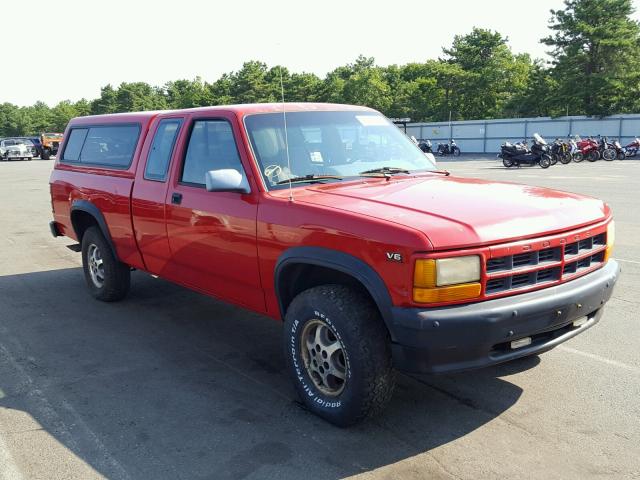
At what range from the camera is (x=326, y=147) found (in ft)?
14.9

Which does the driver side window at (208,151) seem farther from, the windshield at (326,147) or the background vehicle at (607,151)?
the background vehicle at (607,151)

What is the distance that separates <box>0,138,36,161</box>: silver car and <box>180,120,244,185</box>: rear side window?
45.0 meters

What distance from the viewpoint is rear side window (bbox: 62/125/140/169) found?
579 cm

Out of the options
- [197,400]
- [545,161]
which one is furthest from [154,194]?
[545,161]

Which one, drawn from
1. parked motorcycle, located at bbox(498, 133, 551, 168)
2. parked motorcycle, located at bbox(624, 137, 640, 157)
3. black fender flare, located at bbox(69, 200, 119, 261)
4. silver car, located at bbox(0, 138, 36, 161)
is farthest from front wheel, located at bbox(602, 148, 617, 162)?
silver car, located at bbox(0, 138, 36, 161)

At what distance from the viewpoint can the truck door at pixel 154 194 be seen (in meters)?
5.11

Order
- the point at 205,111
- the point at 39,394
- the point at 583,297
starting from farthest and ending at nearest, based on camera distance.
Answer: the point at 205,111, the point at 39,394, the point at 583,297

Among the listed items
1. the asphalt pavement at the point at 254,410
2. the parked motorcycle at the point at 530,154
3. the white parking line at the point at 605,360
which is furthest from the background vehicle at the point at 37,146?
the white parking line at the point at 605,360

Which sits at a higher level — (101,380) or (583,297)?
(583,297)

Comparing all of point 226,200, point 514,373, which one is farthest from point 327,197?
point 514,373

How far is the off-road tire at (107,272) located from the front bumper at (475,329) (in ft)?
12.7

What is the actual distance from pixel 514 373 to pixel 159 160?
333cm

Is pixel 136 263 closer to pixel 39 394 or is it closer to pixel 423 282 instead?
pixel 39 394

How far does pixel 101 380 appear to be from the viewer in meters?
4.42
